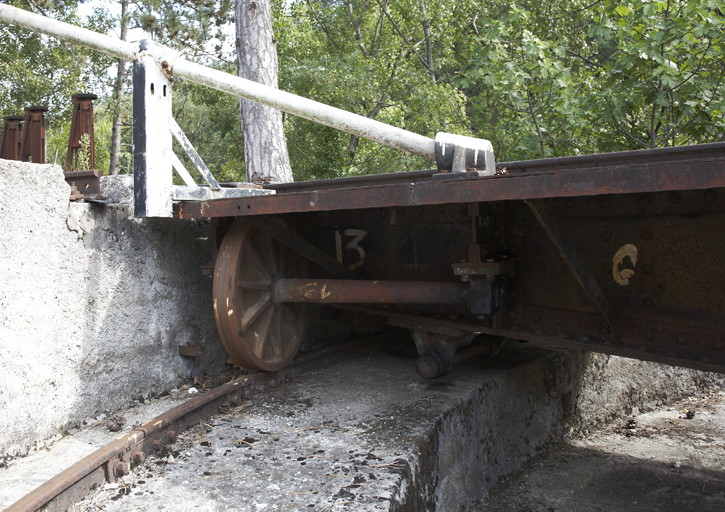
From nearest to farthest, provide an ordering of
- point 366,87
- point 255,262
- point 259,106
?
1. point 255,262
2. point 259,106
3. point 366,87

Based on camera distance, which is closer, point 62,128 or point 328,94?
point 328,94

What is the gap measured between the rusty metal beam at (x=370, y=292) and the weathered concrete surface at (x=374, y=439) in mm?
632

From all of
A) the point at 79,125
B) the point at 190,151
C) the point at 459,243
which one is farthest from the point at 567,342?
the point at 79,125

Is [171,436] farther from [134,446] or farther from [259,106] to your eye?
[259,106]

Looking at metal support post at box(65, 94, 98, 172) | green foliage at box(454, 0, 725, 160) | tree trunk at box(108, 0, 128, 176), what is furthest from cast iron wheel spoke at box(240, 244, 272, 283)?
tree trunk at box(108, 0, 128, 176)

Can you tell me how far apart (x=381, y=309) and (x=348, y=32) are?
1837 cm

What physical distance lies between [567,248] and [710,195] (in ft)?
2.29

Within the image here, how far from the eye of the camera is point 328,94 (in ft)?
51.2

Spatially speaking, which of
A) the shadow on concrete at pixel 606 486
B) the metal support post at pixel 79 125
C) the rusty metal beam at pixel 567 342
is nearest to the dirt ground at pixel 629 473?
the shadow on concrete at pixel 606 486

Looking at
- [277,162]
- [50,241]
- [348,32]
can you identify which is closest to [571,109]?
[277,162]

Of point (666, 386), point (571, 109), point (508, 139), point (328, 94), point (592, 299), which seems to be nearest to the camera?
point (592, 299)

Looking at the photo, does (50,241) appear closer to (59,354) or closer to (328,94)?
(59,354)

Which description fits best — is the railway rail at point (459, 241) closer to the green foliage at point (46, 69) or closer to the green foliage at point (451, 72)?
the green foliage at point (451, 72)

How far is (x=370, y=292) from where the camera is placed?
12.5ft
